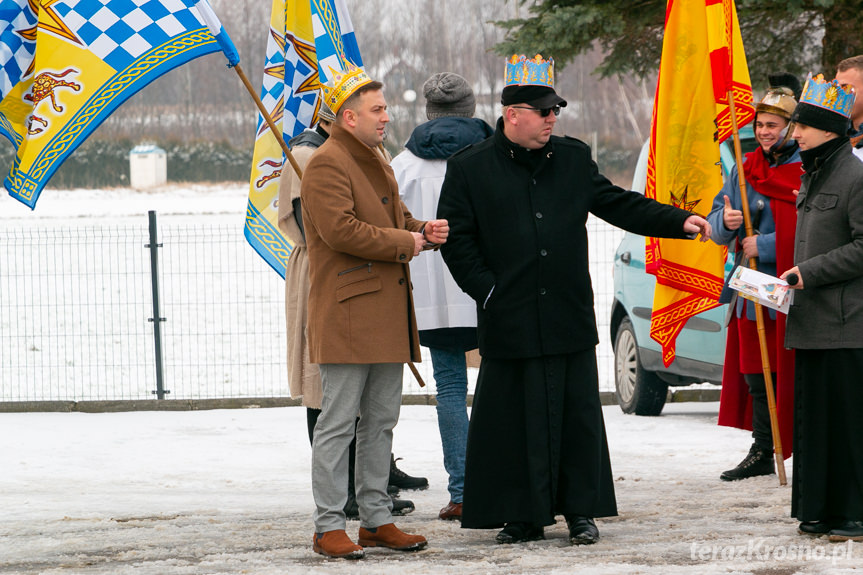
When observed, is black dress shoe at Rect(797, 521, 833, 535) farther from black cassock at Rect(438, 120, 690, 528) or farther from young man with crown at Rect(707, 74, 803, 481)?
young man with crown at Rect(707, 74, 803, 481)

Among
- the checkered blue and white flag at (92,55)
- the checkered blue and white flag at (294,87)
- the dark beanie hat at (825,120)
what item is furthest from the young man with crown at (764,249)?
the checkered blue and white flag at (92,55)

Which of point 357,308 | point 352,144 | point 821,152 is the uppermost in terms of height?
point 352,144

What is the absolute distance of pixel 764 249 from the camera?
637 cm

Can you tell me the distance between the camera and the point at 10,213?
36.2 m

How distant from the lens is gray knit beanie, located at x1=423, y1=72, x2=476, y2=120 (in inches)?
243

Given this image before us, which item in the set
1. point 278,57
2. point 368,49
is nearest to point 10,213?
point 368,49

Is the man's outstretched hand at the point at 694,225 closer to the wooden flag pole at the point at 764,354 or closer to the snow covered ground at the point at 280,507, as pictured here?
the wooden flag pole at the point at 764,354

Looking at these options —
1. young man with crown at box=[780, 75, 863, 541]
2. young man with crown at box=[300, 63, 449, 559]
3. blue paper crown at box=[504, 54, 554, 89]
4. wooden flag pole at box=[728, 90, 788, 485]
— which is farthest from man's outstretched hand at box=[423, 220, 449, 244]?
wooden flag pole at box=[728, 90, 788, 485]

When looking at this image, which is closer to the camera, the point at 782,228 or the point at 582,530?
the point at 582,530

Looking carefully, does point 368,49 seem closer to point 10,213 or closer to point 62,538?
point 10,213

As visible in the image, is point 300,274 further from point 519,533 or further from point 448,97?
point 519,533

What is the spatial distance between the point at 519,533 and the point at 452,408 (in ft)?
3.04

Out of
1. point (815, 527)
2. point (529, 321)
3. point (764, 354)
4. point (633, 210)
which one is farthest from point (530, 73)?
point (815, 527)

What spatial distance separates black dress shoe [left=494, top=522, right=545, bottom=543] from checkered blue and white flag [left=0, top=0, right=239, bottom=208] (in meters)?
2.49
